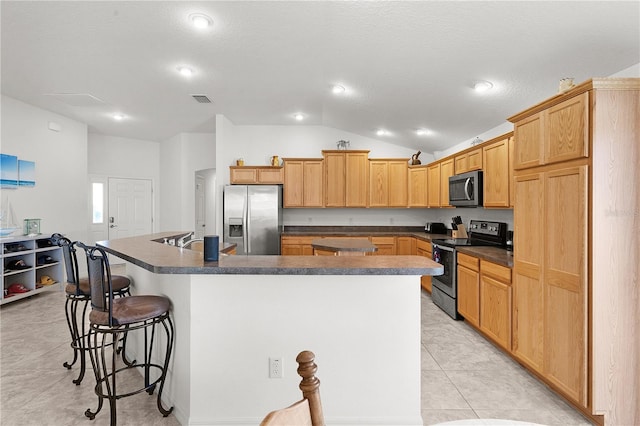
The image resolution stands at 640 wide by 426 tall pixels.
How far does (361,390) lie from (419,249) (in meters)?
3.76

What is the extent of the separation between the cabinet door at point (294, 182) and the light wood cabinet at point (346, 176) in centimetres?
45

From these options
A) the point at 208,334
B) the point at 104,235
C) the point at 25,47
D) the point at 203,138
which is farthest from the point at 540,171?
the point at 104,235

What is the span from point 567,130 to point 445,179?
3.04 metres

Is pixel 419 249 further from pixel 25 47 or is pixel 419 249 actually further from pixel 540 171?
pixel 25 47

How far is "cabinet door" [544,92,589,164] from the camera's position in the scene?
2.04 metres

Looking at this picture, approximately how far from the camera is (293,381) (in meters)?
1.99

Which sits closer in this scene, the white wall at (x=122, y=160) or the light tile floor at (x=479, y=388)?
the light tile floor at (x=479, y=388)

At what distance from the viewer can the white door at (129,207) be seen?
719 centimetres

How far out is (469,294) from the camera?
3650 mm

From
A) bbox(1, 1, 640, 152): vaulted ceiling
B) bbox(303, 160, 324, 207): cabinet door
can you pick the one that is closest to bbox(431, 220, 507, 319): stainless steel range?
bbox(1, 1, 640, 152): vaulted ceiling

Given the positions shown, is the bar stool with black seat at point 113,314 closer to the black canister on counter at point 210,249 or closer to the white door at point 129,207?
the black canister on counter at point 210,249

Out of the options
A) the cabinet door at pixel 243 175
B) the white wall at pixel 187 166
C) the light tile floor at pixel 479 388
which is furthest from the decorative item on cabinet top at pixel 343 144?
the light tile floor at pixel 479 388

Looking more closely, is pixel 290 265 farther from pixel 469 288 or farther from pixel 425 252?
pixel 425 252

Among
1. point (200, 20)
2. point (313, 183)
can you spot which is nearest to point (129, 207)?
point (313, 183)
